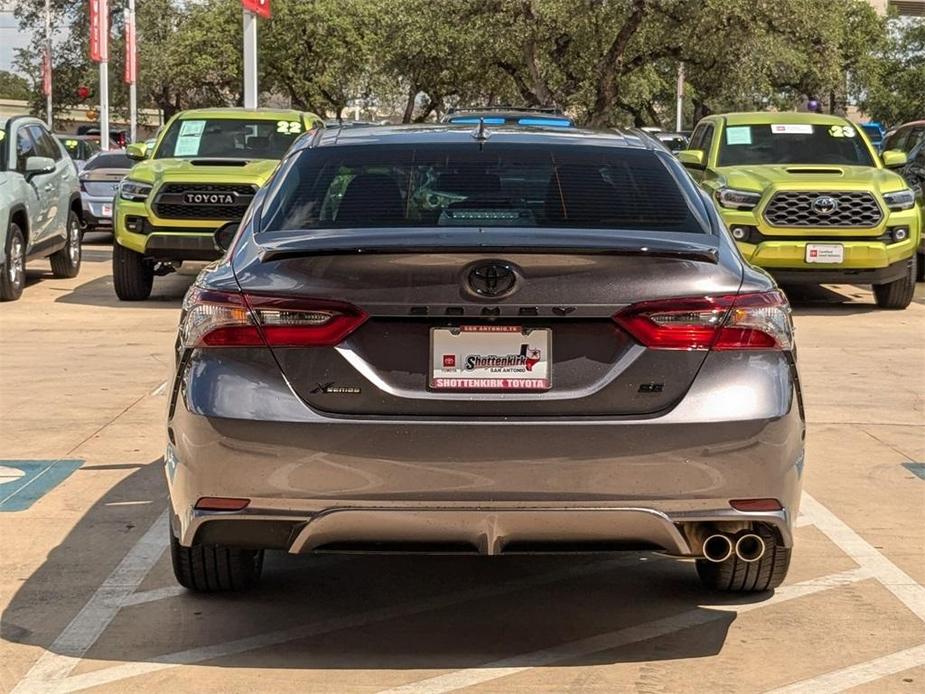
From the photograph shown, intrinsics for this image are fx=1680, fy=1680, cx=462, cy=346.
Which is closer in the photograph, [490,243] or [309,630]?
[490,243]

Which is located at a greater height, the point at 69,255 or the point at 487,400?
the point at 487,400

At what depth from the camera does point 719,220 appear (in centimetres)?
535

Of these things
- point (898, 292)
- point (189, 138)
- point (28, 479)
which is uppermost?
point (189, 138)

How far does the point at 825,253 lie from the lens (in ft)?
48.5

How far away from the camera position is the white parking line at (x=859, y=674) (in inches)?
186

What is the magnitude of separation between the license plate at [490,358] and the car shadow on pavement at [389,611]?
2.95ft

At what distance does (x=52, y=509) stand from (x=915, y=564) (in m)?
3.45

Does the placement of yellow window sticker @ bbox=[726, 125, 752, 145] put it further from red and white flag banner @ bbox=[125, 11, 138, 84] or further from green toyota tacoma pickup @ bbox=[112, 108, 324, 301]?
red and white flag banner @ bbox=[125, 11, 138, 84]

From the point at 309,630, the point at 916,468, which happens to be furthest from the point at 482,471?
the point at 916,468

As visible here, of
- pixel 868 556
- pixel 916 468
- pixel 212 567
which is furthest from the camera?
pixel 916 468

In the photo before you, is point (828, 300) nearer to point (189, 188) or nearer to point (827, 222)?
point (827, 222)

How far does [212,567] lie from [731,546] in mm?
1737

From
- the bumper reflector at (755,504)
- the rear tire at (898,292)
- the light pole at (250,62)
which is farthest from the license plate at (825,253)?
the light pole at (250,62)

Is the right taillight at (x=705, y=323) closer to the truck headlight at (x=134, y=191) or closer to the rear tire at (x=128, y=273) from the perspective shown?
the truck headlight at (x=134, y=191)
